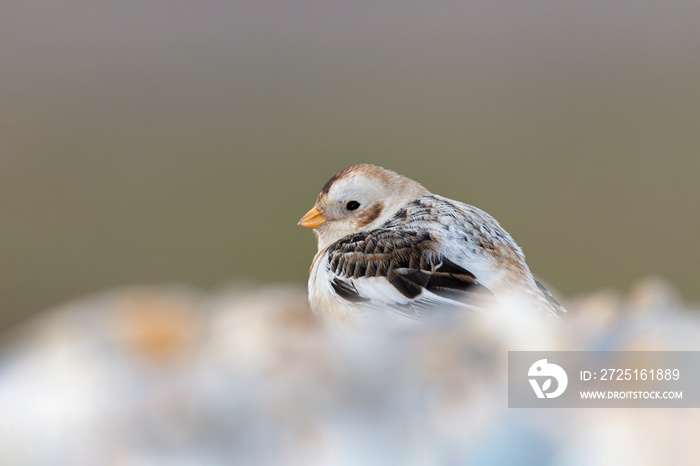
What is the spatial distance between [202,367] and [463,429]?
351 mm

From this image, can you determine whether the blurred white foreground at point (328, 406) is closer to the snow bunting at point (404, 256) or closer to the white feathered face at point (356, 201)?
the snow bunting at point (404, 256)

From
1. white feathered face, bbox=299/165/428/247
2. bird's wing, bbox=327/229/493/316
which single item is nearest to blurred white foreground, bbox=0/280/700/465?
bird's wing, bbox=327/229/493/316

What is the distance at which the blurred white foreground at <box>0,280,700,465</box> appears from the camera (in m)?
0.72

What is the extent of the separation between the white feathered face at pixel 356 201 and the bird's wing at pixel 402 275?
6.8 inches

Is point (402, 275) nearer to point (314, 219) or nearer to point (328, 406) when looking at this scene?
point (314, 219)

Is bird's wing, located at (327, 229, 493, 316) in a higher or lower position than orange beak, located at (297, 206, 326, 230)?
lower

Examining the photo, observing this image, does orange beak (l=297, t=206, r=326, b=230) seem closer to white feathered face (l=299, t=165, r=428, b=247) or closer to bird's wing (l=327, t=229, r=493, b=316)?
white feathered face (l=299, t=165, r=428, b=247)

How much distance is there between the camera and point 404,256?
135 centimetres

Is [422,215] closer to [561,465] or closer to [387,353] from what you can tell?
[387,353]

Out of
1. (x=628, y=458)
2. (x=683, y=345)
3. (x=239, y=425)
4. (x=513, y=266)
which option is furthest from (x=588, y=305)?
(x=239, y=425)

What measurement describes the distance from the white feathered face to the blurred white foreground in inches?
23.9

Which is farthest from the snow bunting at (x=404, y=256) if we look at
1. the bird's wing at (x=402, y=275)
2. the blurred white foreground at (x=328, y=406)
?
the blurred white foreground at (x=328, y=406)

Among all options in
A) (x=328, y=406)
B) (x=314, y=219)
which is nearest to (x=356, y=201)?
(x=314, y=219)

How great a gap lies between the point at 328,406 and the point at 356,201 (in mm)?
904
